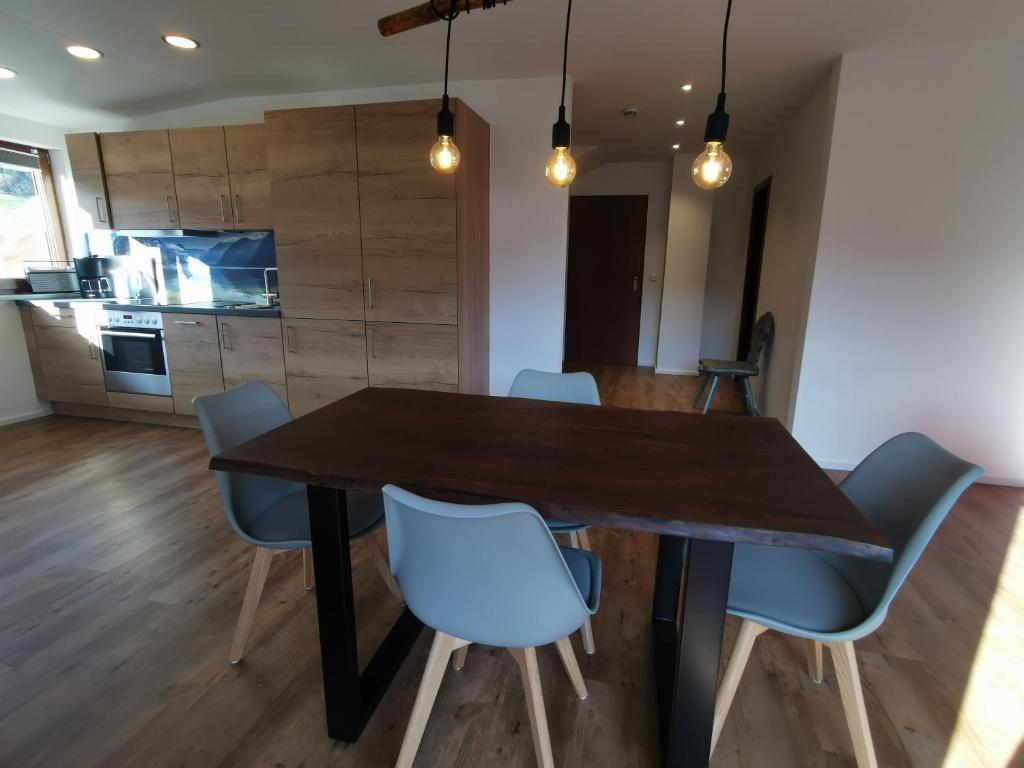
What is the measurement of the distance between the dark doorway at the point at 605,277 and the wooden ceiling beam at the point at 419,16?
4778mm

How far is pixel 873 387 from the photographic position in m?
3.03

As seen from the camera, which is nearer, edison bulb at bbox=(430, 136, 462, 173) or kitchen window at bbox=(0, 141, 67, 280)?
edison bulb at bbox=(430, 136, 462, 173)

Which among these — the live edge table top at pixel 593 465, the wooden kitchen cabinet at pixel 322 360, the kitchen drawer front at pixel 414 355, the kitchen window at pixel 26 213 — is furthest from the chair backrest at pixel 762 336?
the kitchen window at pixel 26 213

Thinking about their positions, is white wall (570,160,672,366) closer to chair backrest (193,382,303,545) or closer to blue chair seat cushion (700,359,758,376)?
blue chair seat cushion (700,359,758,376)

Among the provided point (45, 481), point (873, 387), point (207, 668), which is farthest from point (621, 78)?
point (45, 481)

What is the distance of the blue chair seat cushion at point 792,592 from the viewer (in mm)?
1146

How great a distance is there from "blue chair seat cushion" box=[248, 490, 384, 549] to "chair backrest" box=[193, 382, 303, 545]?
0.09 feet

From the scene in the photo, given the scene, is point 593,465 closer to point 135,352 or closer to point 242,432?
point 242,432

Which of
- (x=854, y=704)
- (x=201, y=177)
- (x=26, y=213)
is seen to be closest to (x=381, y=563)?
(x=854, y=704)

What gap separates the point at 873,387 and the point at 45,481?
4.99 m

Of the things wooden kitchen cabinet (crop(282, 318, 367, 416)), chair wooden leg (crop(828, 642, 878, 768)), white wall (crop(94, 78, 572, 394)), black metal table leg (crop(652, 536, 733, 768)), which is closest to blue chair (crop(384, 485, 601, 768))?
black metal table leg (crop(652, 536, 733, 768))

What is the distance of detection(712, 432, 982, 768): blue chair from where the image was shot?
1.08 metres

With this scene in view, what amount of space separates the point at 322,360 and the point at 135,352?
161cm

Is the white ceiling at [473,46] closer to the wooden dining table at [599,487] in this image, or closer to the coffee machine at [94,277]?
the coffee machine at [94,277]
